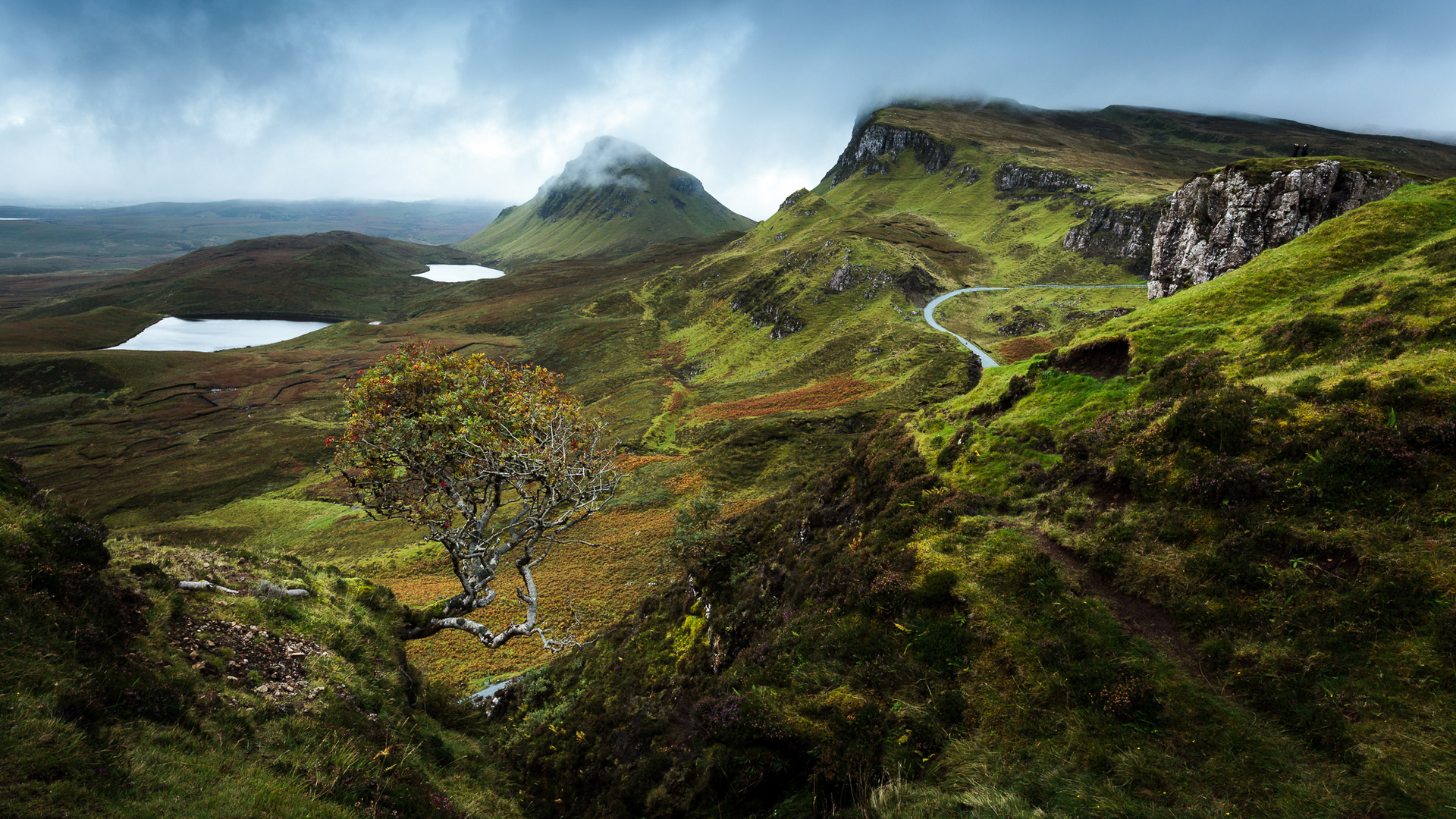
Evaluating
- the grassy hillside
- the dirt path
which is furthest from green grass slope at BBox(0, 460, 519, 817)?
the dirt path

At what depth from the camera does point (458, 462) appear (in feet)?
52.2

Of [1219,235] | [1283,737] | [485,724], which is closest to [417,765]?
[485,724]

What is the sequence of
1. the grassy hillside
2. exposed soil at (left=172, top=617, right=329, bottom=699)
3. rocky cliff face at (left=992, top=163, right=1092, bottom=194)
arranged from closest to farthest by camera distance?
the grassy hillside
exposed soil at (left=172, top=617, right=329, bottom=699)
rocky cliff face at (left=992, top=163, right=1092, bottom=194)

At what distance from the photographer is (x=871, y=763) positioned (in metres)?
9.05

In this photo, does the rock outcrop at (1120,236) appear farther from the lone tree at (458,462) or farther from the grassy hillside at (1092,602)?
the lone tree at (458,462)

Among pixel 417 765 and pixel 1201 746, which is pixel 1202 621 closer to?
pixel 1201 746

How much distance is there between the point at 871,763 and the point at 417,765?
10.2 m

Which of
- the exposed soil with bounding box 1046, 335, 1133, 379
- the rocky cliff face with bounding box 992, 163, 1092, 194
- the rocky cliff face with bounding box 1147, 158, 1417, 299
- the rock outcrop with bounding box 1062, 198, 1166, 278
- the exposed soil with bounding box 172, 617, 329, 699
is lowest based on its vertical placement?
the exposed soil with bounding box 172, 617, 329, 699

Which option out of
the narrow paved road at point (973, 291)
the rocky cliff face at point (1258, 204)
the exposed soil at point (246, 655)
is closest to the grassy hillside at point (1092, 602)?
the exposed soil at point (246, 655)

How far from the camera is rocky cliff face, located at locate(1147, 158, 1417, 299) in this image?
36.7 metres

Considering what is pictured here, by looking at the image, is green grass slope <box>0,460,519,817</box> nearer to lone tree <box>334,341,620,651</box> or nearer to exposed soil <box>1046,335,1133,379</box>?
lone tree <box>334,341,620,651</box>

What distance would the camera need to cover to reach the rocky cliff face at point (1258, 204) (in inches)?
1443

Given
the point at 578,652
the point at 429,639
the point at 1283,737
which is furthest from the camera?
the point at 429,639

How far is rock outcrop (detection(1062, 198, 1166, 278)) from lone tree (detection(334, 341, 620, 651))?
391 ft
